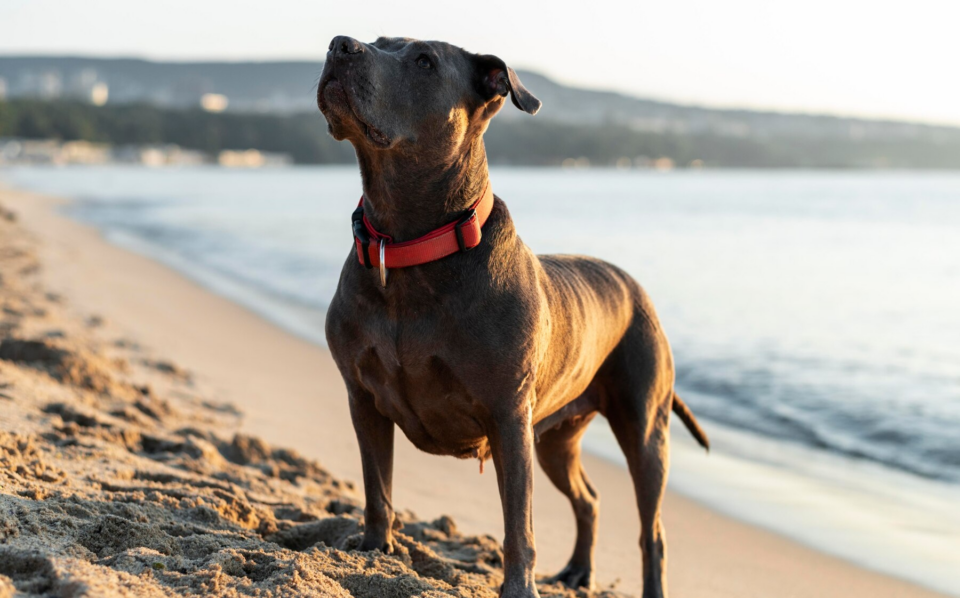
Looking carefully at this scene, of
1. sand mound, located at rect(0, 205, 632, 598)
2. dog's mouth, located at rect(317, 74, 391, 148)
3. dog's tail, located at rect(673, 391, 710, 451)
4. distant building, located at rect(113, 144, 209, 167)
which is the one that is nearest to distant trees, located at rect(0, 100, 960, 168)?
distant building, located at rect(113, 144, 209, 167)

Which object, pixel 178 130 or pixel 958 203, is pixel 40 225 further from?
pixel 178 130

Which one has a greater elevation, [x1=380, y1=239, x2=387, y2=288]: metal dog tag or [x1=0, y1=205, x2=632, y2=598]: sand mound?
[x1=380, y1=239, x2=387, y2=288]: metal dog tag

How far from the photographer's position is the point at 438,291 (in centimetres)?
312

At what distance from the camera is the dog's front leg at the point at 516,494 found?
123 inches

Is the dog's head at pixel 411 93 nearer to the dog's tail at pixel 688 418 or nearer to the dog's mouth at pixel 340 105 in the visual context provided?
the dog's mouth at pixel 340 105

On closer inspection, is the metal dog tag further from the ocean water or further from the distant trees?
the distant trees

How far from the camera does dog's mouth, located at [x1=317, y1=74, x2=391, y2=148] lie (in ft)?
9.67

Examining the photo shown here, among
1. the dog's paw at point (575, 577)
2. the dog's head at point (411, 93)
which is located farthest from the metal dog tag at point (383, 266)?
the dog's paw at point (575, 577)

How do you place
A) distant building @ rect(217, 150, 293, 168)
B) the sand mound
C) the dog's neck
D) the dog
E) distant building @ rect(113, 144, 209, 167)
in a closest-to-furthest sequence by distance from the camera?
the sand mound, the dog, the dog's neck, distant building @ rect(113, 144, 209, 167), distant building @ rect(217, 150, 293, 168)

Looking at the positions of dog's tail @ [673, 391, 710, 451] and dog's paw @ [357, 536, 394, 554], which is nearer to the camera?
dog's paw @ [357, 536, 394, 554]

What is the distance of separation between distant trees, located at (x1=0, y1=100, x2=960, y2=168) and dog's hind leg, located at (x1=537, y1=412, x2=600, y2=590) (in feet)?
382

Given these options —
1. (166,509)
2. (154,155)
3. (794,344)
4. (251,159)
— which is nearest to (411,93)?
(166,509)

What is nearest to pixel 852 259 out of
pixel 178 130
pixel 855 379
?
pixel 855 379

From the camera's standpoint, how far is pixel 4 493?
3.12 metres
